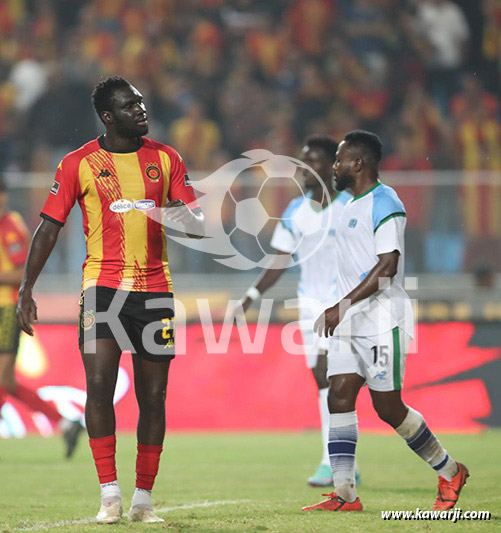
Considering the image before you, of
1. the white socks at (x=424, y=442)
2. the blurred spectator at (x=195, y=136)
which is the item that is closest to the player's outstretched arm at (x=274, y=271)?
the white socks at (x=424, y=442)

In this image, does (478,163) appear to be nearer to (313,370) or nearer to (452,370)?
(452,370)

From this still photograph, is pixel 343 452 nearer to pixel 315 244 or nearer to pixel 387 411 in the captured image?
pixel 387 411

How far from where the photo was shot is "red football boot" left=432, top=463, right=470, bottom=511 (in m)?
5.74

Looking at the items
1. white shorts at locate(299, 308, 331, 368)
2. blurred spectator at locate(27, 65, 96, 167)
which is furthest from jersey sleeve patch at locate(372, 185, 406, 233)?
blurred spectator at locate(27, 65, 96, 167)

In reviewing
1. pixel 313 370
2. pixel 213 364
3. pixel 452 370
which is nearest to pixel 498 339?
pixel 452 370

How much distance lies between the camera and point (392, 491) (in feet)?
22.6

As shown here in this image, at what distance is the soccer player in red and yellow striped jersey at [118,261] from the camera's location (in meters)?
5.43

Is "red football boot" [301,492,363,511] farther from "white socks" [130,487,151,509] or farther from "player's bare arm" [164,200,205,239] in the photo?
"player's bare arm" [164,200,205,239]

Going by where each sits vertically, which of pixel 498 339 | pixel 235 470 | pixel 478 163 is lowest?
pixel 235 470

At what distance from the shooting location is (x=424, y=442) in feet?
19.1

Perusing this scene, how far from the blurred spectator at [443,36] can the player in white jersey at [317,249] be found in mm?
8769

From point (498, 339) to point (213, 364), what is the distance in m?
2.98

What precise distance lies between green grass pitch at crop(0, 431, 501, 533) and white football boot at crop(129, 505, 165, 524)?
0.24 feet

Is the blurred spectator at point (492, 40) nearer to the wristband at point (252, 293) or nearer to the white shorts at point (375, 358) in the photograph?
the wristband at point (252, 293)
